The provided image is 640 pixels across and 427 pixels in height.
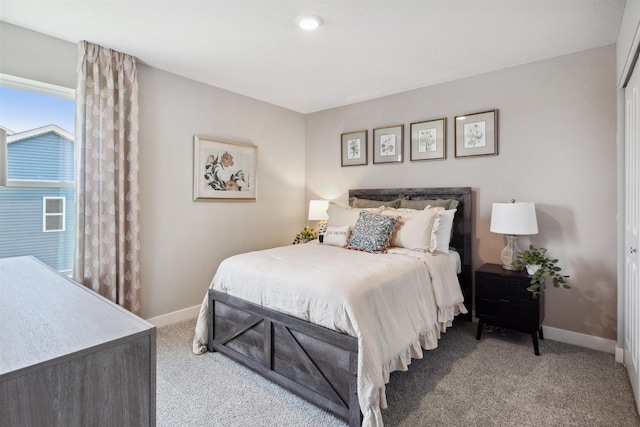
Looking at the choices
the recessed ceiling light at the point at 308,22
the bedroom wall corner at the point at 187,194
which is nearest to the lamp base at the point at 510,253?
the recessed ceiling light at the point at 308,22

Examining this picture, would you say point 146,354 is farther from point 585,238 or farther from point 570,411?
point 585,238

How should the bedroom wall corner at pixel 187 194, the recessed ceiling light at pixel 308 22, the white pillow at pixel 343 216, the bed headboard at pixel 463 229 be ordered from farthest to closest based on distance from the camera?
the white pillow at pixel 343 216 → the bed headboard at pixel 463 229 → the bedroom wall corner at pixel 187 194 → the recessed ceiling light at pixel 308 22

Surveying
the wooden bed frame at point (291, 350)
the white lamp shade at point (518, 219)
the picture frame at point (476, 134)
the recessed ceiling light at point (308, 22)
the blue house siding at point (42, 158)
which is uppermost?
the recessed ceiling light at point (308, 22)

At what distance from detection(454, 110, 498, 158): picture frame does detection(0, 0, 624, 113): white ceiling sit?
1.47ft

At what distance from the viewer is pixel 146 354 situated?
2.79 feet

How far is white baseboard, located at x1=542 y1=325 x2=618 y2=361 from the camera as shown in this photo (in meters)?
2.66

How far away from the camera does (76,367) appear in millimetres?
749

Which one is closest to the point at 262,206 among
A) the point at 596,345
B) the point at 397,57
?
the point at 397,57

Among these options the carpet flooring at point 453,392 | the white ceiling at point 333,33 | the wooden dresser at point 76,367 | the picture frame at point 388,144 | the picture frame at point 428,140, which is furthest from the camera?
the picture frame at point 388,144

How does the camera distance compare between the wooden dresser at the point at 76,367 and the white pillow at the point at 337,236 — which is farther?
the white pillow at the point at 337,236

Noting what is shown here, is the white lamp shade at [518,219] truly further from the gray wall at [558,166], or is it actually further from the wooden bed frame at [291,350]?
the wooden bed frame at [291,350]

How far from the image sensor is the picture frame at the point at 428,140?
138 inches

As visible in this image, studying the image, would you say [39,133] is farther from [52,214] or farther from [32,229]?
[32,229]

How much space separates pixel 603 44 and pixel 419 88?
1.57m
